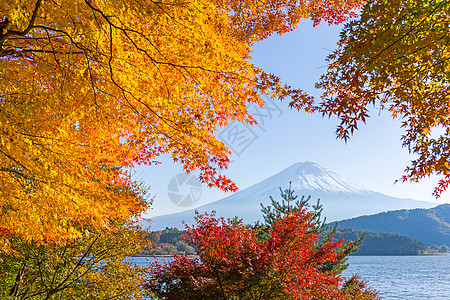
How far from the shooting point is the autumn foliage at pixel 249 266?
6512mm

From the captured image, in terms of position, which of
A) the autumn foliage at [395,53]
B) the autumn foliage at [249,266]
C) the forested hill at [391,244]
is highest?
the autumn foliage at [395,53]

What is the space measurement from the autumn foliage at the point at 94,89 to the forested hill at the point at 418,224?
485 ft

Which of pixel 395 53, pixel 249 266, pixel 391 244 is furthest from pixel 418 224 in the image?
pixel 395 53

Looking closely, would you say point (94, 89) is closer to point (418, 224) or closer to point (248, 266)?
point (248, 266)

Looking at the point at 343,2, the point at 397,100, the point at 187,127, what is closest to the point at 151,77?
the point at 187,127

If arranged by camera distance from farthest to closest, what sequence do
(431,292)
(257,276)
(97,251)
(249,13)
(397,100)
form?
(431,292) < (97,251) < (249,13) < (257,276) < (397,100)

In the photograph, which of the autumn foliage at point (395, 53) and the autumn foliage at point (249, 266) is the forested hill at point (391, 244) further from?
the autumn foliage at point (395, 53)

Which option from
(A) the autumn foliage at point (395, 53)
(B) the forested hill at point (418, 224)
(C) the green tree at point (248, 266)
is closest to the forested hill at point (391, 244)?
(B) the forested hill at point (418, 224)

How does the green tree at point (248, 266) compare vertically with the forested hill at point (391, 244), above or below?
above

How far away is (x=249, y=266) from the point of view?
6.84 meters

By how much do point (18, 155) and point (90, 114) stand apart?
3.07ft

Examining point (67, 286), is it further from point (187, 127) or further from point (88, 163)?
point (187, 127)

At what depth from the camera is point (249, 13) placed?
746 centimetres

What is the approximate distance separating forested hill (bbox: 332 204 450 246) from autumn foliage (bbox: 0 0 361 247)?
14783 cm
